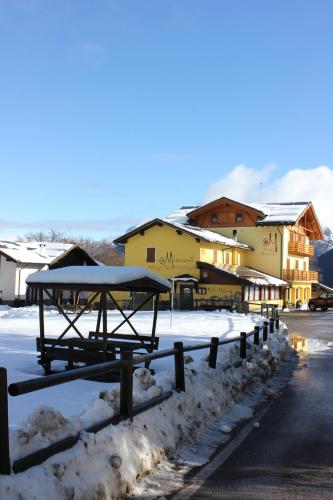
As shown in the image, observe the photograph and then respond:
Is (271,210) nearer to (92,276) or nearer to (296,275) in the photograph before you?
(296,275)

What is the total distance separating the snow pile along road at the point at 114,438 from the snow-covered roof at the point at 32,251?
38.5 meters

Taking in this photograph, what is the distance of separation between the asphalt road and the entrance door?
37730 mm

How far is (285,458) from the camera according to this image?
6625 millimetres

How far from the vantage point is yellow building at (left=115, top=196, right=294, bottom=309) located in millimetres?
49938

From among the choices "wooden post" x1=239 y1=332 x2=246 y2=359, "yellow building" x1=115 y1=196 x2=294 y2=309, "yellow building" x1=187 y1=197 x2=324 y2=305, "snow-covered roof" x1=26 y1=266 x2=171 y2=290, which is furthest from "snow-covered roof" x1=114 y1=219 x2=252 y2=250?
"snow-covered roof" x1=26 y1=266 x2=171 y2=290

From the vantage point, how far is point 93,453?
5.22 metres

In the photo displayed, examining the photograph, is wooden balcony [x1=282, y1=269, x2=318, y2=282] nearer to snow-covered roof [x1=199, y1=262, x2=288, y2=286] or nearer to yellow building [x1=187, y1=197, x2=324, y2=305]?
yellow building [x1=187, y1=197, x2=324, y2=305]

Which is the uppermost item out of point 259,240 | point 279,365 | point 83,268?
point 259,240

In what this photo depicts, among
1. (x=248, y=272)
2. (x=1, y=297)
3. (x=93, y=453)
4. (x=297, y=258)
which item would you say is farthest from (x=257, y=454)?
(x=297, y=258)

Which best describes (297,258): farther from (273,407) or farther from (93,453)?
(93,453)

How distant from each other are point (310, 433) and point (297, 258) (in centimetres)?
5878

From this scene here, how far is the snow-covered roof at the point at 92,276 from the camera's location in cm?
1088

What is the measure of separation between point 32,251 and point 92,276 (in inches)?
1598

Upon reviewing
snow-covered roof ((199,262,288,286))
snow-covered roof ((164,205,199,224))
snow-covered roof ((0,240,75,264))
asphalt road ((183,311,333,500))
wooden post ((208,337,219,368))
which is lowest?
asphalt road ((183,311,333,500))
